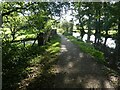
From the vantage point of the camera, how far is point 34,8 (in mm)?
16062

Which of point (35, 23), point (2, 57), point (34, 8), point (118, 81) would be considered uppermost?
point (34, 8)

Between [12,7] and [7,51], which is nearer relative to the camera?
[7,51]

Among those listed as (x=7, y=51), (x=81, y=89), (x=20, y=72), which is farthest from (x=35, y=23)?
(x=81, y=89)

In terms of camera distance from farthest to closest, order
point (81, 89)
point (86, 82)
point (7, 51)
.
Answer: point (7, 51) → point (86, 82) → point (81, 89)

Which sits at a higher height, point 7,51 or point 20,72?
point 7,51

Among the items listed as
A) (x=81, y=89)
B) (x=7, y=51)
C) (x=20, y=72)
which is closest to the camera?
(x=81, y=89)

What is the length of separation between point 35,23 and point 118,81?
993cm

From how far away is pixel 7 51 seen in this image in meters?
13.7

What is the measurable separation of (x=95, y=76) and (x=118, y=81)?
1.18m

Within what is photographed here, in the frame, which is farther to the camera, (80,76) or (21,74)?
(21,74)

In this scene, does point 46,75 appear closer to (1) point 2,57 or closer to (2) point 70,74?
(2) point 70,74

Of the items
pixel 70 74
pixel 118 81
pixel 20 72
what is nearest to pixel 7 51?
pixel 20 72

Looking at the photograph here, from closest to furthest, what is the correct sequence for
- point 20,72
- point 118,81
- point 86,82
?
1. point 86,82
2. point 118,81
3. point 20,72

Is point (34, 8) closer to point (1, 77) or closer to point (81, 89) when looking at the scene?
point (1, 77)
